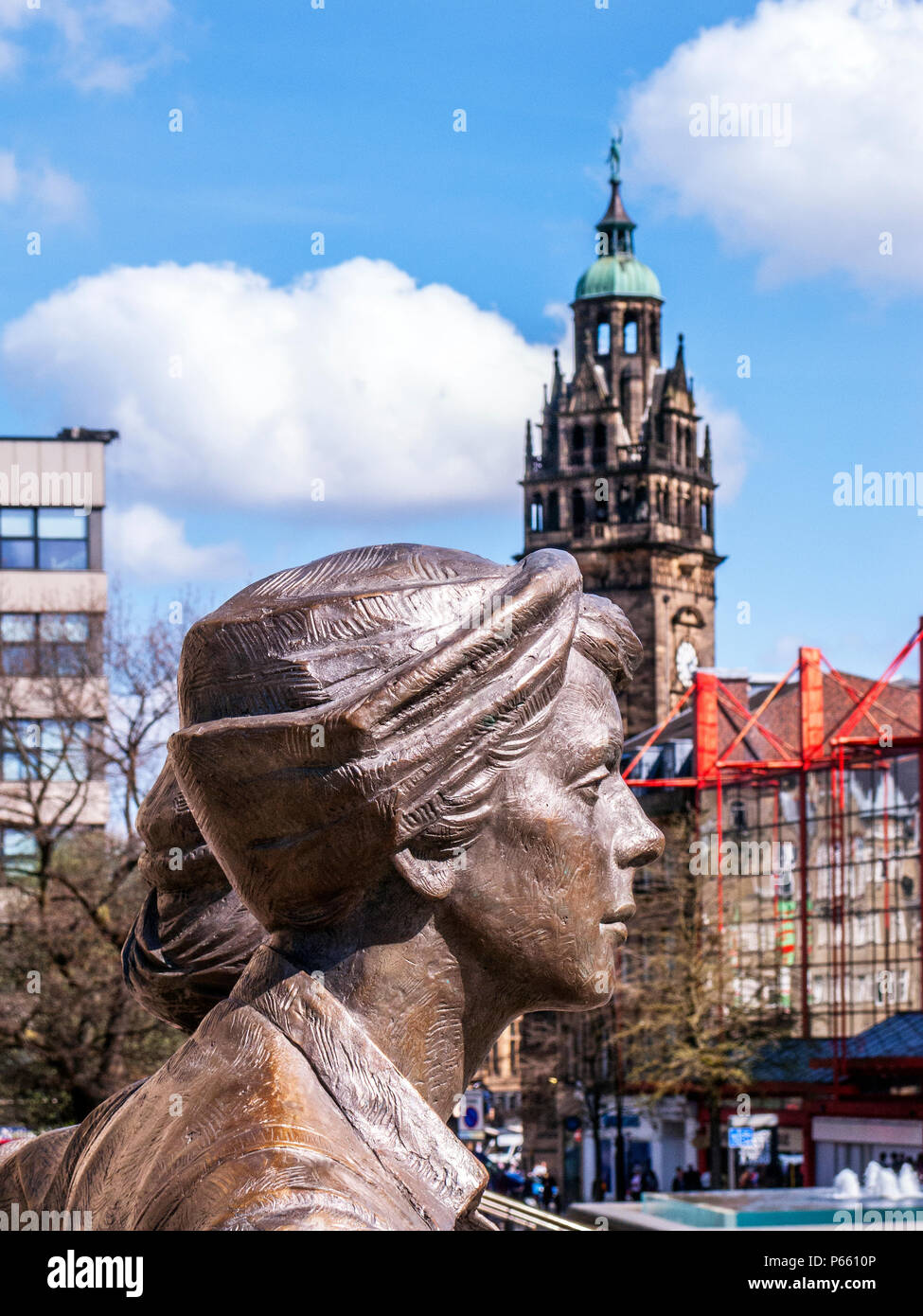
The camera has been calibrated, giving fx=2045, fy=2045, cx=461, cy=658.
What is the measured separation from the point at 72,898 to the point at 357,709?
21.7 m

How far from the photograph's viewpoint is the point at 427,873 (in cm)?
205

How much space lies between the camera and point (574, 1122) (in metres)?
45.4

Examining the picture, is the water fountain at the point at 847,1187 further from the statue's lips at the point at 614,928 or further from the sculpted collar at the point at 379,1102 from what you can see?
the sculpted collar at the point at 379,1102

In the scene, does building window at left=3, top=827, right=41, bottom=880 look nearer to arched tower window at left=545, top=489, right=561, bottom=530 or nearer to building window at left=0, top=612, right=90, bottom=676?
building window at left=0, top=612, right=90, bottom=676

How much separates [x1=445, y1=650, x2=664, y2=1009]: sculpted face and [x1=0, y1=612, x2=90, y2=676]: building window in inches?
942

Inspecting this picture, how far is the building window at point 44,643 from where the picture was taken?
26.0 meters

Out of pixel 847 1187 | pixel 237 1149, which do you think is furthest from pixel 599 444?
pixel 237 1149

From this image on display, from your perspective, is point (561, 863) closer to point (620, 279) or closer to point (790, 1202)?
point (790, 1202)

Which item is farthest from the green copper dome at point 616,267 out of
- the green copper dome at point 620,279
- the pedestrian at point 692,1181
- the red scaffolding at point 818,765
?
the pedestrian at point 692,1181

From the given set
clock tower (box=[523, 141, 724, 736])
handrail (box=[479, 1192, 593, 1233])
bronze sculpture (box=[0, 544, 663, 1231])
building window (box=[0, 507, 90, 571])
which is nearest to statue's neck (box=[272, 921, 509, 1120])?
bronze sculpture (box=[0, 544, 663, 1231])

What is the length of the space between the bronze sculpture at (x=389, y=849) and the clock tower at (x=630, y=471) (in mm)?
79793
